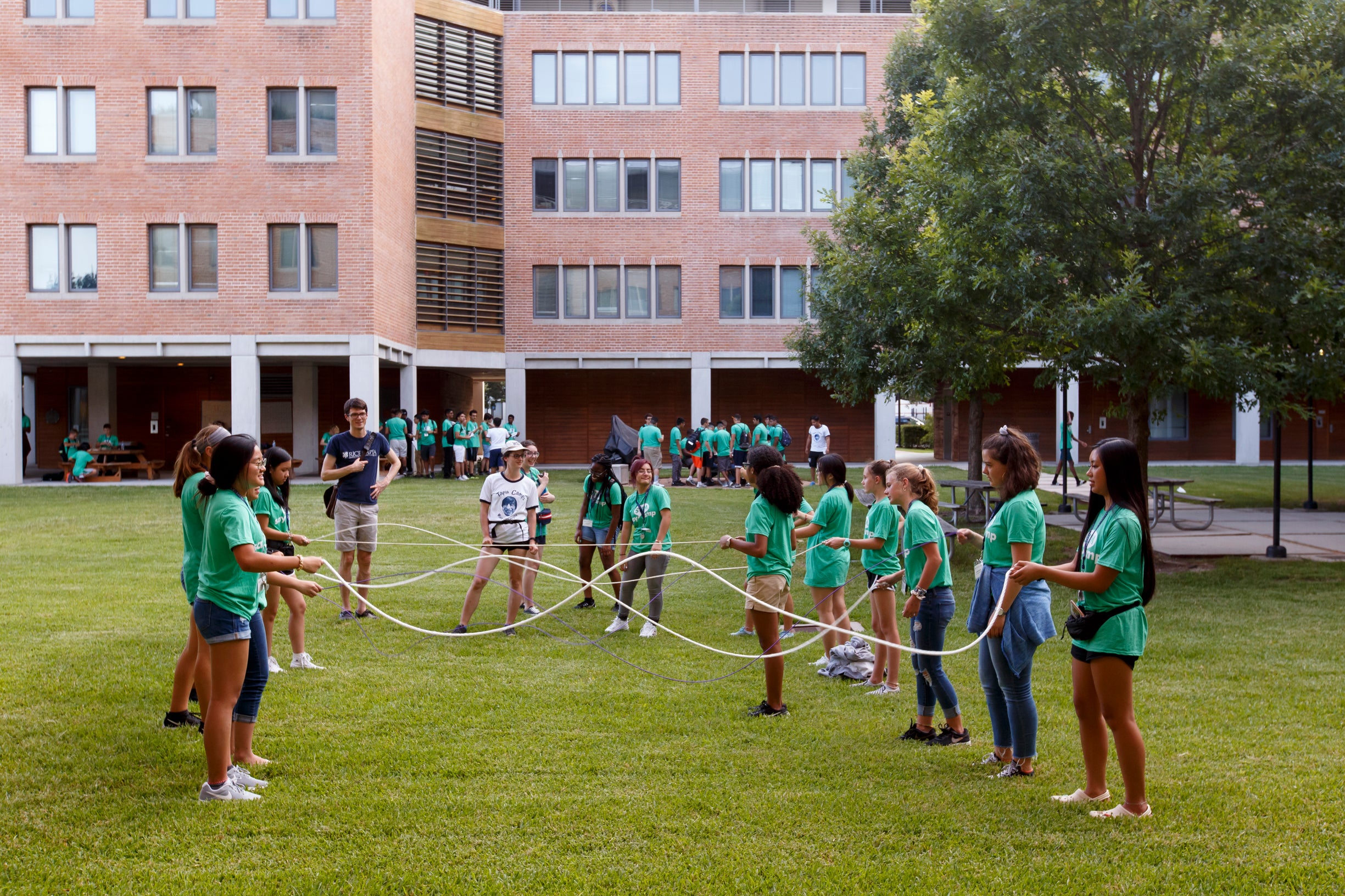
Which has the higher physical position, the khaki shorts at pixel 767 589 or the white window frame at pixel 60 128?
the white window frame at pixel 60 128

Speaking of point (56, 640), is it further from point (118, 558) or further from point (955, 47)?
point (955, 47)

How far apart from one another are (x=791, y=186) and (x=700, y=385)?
7349 millimetres

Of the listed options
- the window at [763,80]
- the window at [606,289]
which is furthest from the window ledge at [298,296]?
the window at [763,80]

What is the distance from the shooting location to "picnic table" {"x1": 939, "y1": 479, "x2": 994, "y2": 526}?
17.9m

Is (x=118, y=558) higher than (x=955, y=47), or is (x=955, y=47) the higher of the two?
(x=955, y=47)

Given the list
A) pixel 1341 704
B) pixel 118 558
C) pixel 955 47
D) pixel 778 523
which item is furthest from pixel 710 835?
pixel 118 558

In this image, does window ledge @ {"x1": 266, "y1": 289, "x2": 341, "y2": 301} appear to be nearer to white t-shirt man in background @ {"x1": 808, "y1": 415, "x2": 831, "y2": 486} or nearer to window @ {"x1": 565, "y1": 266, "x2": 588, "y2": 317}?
window @ {"x1": 565, "y1": 266, "x2": 588, "y2": 317}

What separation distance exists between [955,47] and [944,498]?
13.9 meters

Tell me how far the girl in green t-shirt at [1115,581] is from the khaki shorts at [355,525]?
252 inches

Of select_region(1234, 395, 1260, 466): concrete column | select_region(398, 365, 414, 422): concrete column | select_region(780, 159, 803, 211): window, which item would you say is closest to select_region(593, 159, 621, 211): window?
select_region(780, 159, 803, 211): window

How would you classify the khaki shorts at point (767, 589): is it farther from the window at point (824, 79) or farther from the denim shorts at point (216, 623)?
the window at point (824, 79)

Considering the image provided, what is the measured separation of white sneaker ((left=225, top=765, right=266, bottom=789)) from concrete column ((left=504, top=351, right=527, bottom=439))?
30564 millimetres

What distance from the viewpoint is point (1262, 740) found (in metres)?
6.48

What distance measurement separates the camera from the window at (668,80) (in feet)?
119
